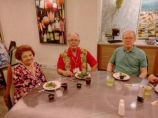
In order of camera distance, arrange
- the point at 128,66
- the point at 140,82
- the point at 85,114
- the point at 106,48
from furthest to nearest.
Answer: the point at 106,48 → the point at 128,66 → the point at 140,82 → the point at 85,114

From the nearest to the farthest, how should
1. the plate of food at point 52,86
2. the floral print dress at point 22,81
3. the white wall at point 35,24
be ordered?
1. the plate of food at point 52,86
2. the floral print dress at point 22,81
3. the white wall at point 35,24

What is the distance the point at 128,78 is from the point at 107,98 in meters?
0.49

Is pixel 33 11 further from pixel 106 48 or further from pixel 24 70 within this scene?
pixel 24 70

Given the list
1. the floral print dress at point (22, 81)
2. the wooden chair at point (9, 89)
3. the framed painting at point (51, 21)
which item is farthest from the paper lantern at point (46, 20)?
the wooden chair at point (9, 89)

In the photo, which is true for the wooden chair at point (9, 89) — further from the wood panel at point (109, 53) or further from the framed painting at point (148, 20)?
the framed painting at point (148, 20)

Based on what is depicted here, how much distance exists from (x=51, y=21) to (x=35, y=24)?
1.58ft

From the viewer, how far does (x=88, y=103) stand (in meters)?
1.57

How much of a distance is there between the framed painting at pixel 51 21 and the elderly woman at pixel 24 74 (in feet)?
6.76

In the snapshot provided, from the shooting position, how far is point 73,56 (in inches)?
96.0

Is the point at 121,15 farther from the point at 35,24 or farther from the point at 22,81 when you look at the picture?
the point at 22,81

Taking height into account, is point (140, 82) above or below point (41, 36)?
below

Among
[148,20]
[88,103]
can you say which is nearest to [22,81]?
[88,103]

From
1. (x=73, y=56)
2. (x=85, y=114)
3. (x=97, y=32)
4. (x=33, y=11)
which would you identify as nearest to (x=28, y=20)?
(x=33, y=11)

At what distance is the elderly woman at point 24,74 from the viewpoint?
196 cm
